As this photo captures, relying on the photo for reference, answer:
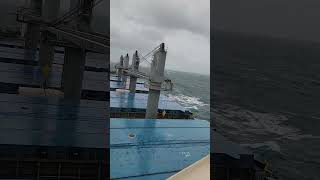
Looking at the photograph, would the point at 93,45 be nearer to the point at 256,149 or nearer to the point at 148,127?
the point at 148,127

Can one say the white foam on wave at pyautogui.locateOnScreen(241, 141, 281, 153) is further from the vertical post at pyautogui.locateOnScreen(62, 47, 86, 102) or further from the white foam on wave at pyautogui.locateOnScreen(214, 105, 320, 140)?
the vertical post at pyautogui.locateOnScreen(62, 47, 86, 102)

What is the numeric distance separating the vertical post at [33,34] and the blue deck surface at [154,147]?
20.1 m

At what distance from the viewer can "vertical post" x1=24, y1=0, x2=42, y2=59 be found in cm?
3502

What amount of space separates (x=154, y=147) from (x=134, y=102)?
1880 cm

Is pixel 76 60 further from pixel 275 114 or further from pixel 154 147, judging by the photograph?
pixel 275 114

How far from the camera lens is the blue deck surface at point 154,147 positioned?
43.5 feet

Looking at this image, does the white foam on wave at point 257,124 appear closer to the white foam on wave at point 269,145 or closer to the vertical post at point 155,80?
the white foam on wave at point 269,145

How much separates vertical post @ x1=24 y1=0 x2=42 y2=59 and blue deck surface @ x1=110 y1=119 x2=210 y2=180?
20059mm

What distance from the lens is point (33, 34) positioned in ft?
128

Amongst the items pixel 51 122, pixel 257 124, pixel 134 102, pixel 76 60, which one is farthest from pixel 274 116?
pixel 51 122

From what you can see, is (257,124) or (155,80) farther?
(257,124)

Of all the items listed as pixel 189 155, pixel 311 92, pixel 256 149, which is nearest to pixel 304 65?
pixel 311 92

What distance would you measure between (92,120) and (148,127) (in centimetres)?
580

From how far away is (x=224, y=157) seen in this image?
40.9 ft
